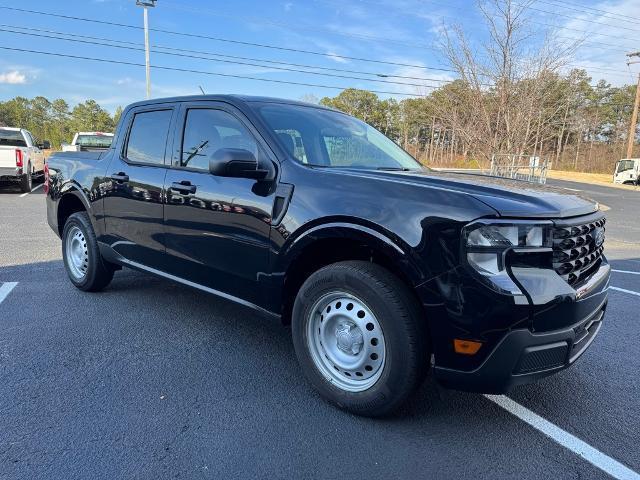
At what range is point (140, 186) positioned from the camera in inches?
153

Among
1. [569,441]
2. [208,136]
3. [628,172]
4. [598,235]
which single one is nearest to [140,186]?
[208,136]

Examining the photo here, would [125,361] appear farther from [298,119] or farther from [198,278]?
[298,119]

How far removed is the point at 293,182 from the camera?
9.43 feet

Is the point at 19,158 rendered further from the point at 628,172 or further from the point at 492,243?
the point at 628,172

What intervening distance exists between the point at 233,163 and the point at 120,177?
179 centimetres

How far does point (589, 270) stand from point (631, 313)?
2763 mm

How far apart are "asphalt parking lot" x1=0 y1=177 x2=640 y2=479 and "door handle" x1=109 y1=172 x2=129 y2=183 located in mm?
1206

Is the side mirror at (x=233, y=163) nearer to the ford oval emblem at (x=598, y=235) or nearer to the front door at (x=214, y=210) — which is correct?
the front door at (x=214, y=210)

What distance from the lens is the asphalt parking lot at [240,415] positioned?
2.28m

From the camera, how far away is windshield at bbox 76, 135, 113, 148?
16.4 meters

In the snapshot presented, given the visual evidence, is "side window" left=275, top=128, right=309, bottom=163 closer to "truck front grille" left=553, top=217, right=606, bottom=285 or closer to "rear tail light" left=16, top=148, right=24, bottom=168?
"truck front grille" left=553, top=217, right=606, bottom=285

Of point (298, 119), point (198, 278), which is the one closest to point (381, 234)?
point (298, 119)

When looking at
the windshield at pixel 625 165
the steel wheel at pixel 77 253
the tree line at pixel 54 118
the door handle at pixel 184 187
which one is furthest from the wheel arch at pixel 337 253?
the tree line at pixel 54 118

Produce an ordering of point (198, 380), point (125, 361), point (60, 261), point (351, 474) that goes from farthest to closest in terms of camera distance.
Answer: point (60, 261) → point (125, 361) → point (198, 380) → point (351, 474)
